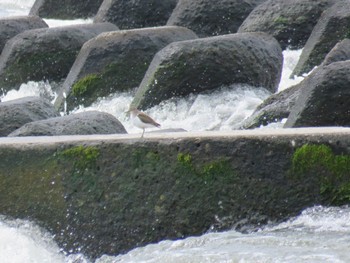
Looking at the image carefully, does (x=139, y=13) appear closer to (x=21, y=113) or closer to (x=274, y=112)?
(x=21, y=113)

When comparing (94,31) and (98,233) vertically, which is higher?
(98,233)

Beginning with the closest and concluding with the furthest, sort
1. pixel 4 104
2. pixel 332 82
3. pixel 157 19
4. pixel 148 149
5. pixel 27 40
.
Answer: pixel 148 149
pixel 332 82
pixel 4 104
pixel 27 40
pixel 157 19

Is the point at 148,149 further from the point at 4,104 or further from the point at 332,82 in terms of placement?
the point at 4,104

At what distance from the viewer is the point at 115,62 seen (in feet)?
40.8

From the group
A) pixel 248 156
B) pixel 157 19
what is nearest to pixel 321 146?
pixel 248 156

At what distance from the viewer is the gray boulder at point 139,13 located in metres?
15.1

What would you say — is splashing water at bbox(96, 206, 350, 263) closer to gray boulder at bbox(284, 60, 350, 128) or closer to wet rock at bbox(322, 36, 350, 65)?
gray boulder at bbox(284, 60, 350, 128)

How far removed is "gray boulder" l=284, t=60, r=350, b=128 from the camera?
29.8ft

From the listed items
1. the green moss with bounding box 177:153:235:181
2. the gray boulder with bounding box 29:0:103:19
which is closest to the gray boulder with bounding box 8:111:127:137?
the green moss with bounding box 177:153:235:181

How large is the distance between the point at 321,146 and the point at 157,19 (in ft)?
26.7

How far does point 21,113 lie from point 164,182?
3.33 metres

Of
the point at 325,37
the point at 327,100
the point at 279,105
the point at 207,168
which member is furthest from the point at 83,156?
the point at 325,37

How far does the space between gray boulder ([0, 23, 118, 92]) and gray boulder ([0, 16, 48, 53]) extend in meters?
1.17

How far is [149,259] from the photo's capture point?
22.9 feet
